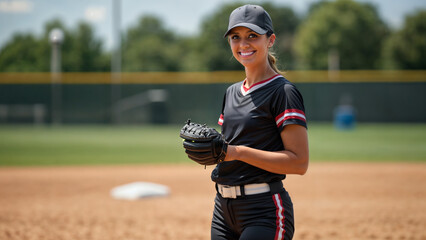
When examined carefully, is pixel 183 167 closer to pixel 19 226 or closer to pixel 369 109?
pixel 19 226

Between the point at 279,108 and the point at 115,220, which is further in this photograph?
the point at 115,220

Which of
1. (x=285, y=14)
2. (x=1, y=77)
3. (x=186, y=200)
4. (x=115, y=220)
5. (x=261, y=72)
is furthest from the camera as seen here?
(x=285, y=14)

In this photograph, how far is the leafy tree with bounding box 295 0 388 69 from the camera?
5019cm

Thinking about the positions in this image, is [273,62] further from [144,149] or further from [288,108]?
[144,149]

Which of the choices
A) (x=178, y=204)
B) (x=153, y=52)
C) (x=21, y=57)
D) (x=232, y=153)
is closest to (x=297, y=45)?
(x=153, y=52)

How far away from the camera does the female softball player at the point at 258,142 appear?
2.09 meters

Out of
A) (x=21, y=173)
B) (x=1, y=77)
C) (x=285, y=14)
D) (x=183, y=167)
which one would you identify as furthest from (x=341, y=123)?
(x=285, y=14)

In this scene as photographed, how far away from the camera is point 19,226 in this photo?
5.17 meters

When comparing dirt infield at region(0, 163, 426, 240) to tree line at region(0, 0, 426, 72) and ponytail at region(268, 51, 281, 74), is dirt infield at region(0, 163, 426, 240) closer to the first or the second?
ponytail at region(268, 51, 281, 74)

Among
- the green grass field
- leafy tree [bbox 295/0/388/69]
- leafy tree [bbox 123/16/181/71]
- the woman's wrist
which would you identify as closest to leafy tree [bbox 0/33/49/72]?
the green grass field

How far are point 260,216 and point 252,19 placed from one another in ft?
3.00

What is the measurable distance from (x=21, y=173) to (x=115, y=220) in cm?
490

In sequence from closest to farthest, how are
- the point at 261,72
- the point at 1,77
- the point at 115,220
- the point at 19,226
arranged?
1. the point at 261,72
2. the point at 19,226
3. the point at 115,220
4. the point at 1,77

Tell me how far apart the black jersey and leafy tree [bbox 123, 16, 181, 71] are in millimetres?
58957
